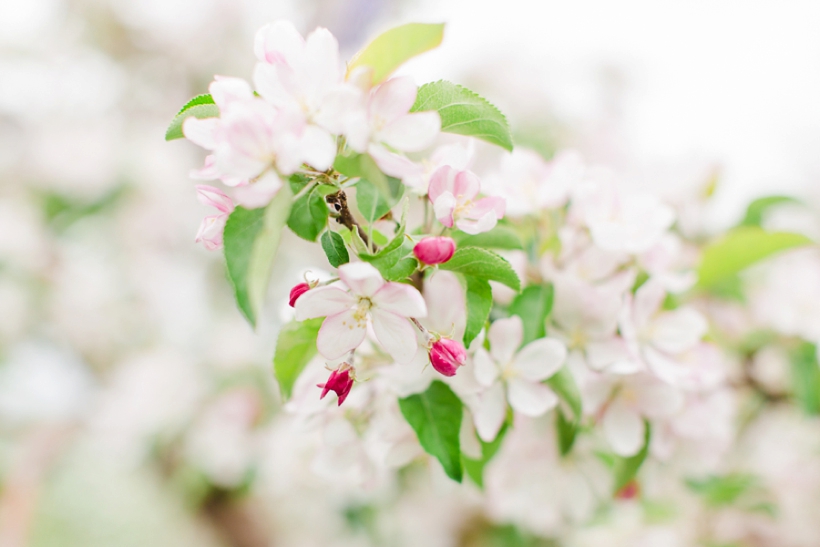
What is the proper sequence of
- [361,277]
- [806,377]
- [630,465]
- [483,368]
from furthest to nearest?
[806,377] < [630,465] < [483,368] < [361,277]

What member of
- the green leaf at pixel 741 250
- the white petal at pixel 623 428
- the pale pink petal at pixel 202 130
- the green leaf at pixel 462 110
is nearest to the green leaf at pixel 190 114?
the pale pink petal at pixel 202 130

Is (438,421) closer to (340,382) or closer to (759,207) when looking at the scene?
(340,382)

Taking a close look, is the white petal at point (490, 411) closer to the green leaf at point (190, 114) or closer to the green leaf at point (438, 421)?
the green leaf at point (438, 421)

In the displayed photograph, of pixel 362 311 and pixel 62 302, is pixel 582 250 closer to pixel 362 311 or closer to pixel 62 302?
pixel 362 311

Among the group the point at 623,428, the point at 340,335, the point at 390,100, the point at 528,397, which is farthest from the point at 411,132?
the point at 623,428

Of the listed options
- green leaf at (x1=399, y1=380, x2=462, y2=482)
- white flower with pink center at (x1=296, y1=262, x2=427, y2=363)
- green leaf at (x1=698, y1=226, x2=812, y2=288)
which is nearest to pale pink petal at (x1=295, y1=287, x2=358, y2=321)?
white flower with pink center at (x1=296, y1=262, x2=427, y2=363)
